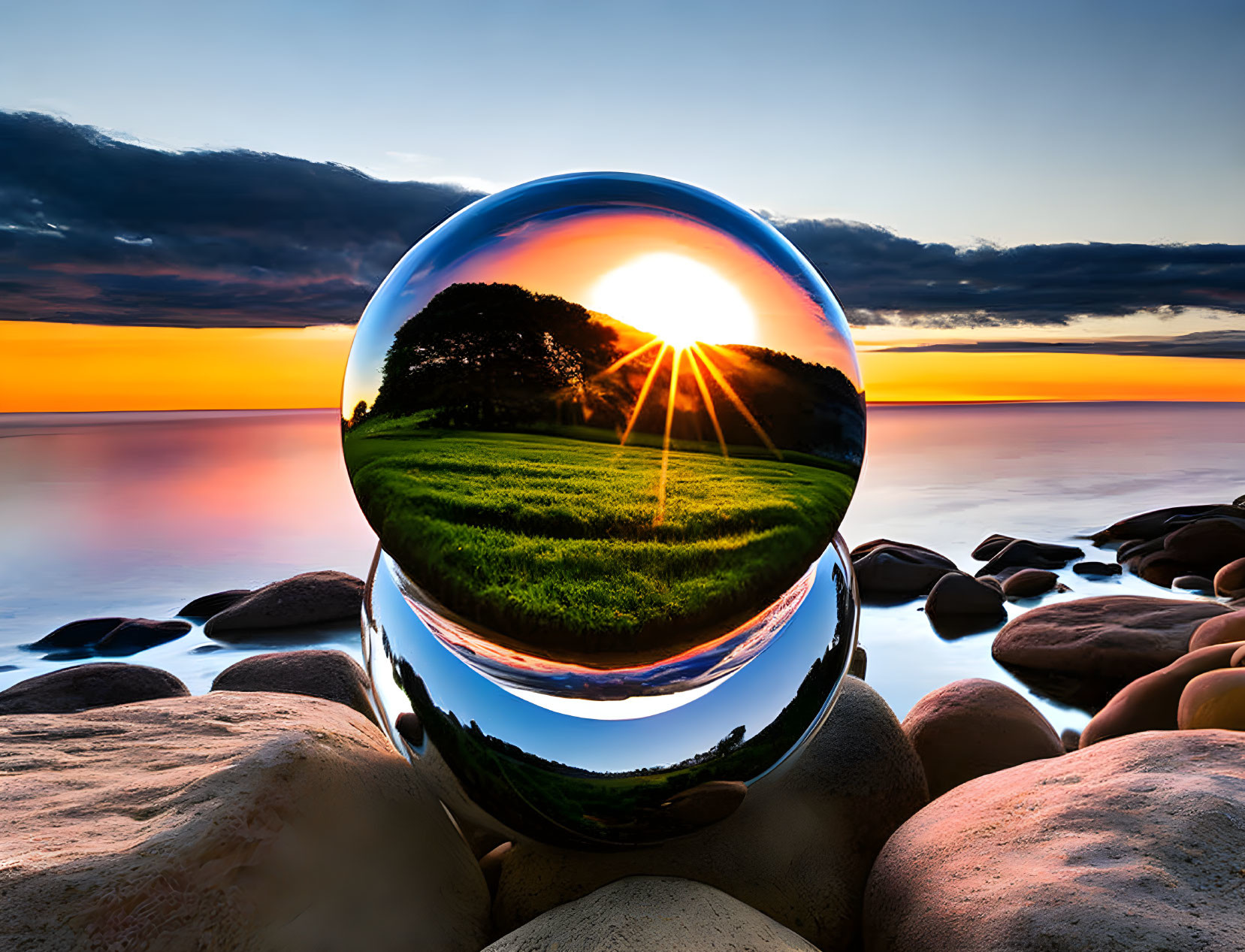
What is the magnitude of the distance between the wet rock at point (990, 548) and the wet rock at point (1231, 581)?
3.47 metres

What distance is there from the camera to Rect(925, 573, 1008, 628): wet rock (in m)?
8.71

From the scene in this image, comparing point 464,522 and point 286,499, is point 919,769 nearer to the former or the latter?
point 464,522

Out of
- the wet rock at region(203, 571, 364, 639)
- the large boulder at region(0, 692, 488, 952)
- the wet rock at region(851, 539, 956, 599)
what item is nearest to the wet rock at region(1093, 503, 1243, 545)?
the wet rock at region(851, 539, 956, 599)

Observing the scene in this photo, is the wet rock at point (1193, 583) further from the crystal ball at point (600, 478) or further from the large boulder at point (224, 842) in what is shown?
the large boulder at point (224, 842)

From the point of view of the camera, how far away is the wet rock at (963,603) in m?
8.71

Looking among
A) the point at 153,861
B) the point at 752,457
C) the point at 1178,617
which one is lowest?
the point at 1178,617

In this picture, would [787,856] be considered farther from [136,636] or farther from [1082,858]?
[136,636]

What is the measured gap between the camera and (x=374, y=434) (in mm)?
1958

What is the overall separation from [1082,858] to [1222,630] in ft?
11.9

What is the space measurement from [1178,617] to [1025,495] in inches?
617

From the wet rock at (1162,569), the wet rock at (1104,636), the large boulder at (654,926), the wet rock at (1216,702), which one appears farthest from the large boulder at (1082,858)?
the wet rock at (1162,569)

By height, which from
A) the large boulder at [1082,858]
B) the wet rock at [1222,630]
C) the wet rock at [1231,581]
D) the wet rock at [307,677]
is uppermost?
the large boulder at [1082,858]

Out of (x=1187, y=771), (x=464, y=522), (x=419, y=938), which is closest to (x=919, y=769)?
(x=1187, y=771)

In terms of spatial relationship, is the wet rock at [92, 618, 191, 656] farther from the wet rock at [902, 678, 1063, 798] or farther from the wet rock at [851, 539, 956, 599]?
the wet rock at [902, 678, 1063, 798]
